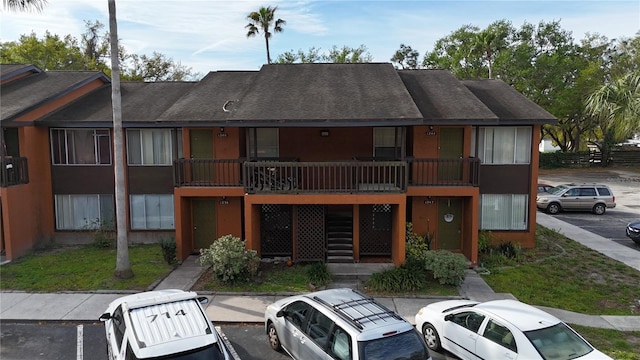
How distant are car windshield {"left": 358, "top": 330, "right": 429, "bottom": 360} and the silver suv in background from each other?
842 inches

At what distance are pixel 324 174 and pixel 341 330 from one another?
7.64 m

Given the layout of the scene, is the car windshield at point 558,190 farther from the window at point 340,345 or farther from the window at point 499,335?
the window at point 340,345

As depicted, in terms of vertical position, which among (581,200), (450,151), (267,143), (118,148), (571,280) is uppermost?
(267,143)

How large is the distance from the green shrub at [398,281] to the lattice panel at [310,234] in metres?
2.76

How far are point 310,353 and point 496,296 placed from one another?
7110mm

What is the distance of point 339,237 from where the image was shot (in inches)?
642

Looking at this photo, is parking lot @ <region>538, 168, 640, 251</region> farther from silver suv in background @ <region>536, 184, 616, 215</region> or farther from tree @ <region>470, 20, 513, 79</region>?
tree @ <region>470, 20, 513, 79</region>

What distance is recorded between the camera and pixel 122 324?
8.07 meters

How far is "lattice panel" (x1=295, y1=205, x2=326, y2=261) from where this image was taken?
51.8 feet

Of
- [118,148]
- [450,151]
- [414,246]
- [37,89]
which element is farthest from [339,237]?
[37,89]

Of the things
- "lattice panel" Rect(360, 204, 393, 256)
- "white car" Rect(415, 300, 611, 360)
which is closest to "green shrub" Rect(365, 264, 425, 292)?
"lattice panel" Rect(360, 204, 393, 256)

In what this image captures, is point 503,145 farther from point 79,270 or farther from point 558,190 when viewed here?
point 79,270

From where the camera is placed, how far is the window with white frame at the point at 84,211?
18.4 meters

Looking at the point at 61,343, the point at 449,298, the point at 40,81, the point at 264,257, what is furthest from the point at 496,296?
the point at 40,81
